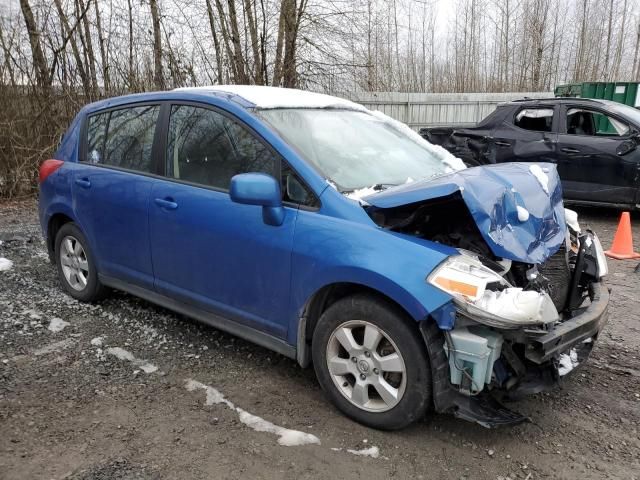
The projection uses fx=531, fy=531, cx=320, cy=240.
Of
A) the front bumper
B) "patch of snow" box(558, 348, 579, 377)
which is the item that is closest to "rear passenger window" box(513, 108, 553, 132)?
the front bumper

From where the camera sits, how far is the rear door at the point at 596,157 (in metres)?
7.32

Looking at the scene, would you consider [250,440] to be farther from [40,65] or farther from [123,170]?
[40,65]

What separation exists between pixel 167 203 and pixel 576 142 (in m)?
6.40

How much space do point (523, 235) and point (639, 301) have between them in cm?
273

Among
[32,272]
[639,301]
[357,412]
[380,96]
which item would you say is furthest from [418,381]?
[380,96]

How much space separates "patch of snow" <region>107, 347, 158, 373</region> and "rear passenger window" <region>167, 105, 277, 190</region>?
125cm

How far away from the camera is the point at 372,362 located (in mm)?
2711

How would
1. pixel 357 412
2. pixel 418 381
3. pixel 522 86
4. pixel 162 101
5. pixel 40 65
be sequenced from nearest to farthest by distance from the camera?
pixel 418 381
pixel 357 412
pixel 162 101
pixel 40 65
pixel 522 86

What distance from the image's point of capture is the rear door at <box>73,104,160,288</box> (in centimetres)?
378

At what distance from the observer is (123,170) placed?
156 inches

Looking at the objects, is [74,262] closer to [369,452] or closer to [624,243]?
[369,452]

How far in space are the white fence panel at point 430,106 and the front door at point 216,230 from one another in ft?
38.8

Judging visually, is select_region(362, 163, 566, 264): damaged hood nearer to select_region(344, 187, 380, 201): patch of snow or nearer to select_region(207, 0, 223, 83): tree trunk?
select_region(344, 187, 380, 201): patch of snow

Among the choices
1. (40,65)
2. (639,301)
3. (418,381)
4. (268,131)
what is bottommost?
(639,301)
